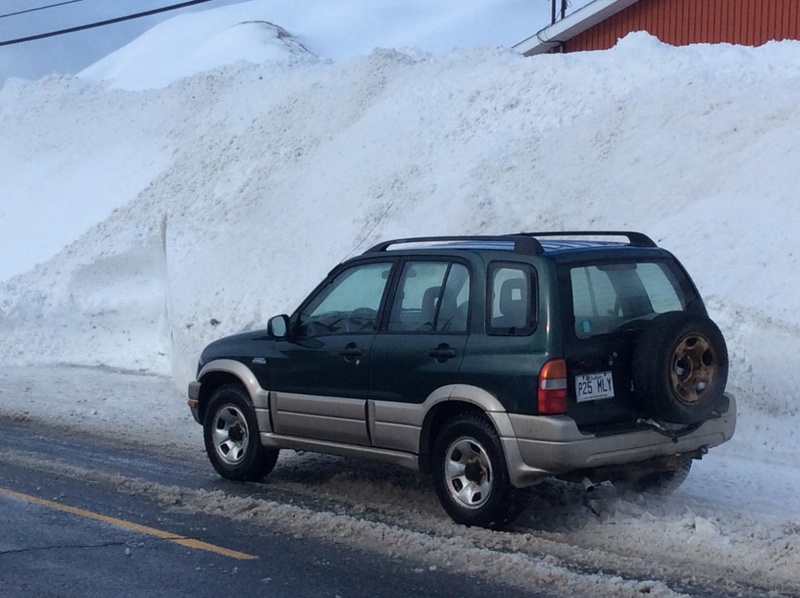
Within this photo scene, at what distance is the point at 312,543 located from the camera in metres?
6.73

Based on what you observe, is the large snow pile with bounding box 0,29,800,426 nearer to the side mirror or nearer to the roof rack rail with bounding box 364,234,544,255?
the roof rack rail with bounding box 364,234,544,255

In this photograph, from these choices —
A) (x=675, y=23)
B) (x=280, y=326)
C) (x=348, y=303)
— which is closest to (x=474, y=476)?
(x=348, y=303)

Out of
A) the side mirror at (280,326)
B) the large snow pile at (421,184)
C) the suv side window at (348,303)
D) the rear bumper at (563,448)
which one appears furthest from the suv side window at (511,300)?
the large snow pile at (421,184)

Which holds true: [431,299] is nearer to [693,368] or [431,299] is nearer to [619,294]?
[619,294]

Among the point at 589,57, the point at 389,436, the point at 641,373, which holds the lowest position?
the point at 389,436

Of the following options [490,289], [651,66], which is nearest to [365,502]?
[490,289]

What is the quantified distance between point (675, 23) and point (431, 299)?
55.8ft

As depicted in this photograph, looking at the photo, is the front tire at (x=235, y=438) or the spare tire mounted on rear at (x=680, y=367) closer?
the spare tire mounted on rear at (x=680, y=367)

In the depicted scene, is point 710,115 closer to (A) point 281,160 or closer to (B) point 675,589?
(A) point 281,160

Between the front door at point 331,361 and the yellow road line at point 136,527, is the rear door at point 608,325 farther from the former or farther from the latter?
the yellow road line at point 136,527

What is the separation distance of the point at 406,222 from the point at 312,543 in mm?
10919

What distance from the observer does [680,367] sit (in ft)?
22.1

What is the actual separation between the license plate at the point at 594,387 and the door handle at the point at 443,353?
2.85 ft

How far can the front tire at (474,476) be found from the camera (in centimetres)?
671
